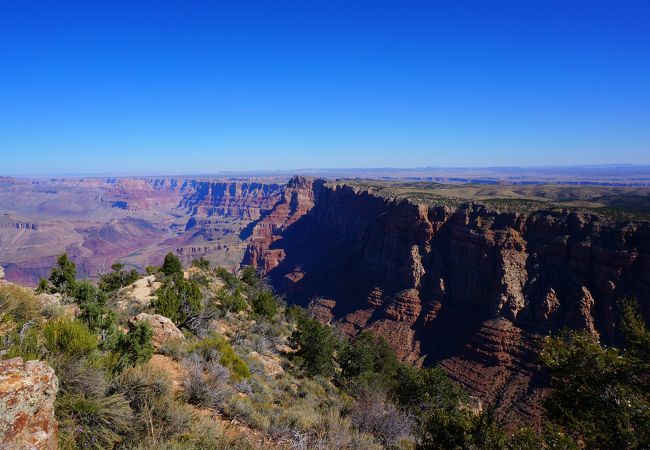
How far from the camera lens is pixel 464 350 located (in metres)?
42.3

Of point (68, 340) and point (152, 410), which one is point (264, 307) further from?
point (152, 410)

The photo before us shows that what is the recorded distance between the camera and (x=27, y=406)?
5.10 m

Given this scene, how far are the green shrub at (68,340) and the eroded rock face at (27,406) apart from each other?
2090mm

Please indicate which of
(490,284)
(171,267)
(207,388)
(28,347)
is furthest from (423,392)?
(490,284)

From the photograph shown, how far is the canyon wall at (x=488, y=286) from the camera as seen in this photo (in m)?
36.8

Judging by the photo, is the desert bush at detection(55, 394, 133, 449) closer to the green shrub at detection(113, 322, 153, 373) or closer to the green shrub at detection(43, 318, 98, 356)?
the green shrub at detection(43, 318, 98, 356)

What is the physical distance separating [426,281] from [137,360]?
4949 cm

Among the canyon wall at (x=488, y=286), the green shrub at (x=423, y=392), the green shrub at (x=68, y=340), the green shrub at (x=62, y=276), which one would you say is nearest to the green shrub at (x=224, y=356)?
the green shrub at (x=68, y=340)

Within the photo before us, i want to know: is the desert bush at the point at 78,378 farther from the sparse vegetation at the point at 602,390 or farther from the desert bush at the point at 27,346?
the sparse vegetation at the point at 602,390

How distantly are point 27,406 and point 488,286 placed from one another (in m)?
49.3

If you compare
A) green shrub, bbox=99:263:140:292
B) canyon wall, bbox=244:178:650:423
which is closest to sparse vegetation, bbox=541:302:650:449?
canyon wall, bbox=244:178:650:423

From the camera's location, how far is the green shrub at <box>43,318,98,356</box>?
24.6ft

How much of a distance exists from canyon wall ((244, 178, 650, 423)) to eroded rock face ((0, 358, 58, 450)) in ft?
105

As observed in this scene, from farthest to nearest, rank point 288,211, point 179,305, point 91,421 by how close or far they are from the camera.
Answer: point 288,211 < point 179,305 < point 91,421
